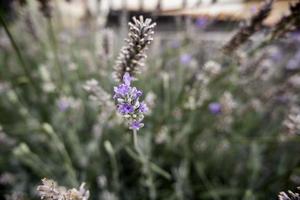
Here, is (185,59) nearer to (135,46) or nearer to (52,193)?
(135,46)

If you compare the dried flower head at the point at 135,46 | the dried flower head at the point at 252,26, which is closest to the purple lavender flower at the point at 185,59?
the dried flower head at the point at 252,26

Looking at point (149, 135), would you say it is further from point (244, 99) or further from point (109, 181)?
point (244, 99)

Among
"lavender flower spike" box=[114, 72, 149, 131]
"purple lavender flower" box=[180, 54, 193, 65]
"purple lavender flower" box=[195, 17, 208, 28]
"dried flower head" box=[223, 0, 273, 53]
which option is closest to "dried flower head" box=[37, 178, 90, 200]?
"lavender flower spike" box=[114, 72, 149, 131]

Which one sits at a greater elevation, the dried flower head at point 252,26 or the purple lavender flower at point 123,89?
the dried flower head at point 252,26

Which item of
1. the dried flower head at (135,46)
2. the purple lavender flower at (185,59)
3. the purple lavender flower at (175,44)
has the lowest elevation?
the dried flower head at (135,46)

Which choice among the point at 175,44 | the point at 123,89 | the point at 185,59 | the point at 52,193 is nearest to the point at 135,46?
the point at 123,89

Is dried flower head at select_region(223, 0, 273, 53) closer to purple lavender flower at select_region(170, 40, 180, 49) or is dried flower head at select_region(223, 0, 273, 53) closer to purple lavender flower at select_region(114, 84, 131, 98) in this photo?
purple lavender flower at select_region(114, 84, 131, 98)

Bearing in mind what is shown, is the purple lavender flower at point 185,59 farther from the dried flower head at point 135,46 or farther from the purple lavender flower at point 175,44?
the dried flower head at point 135,46
